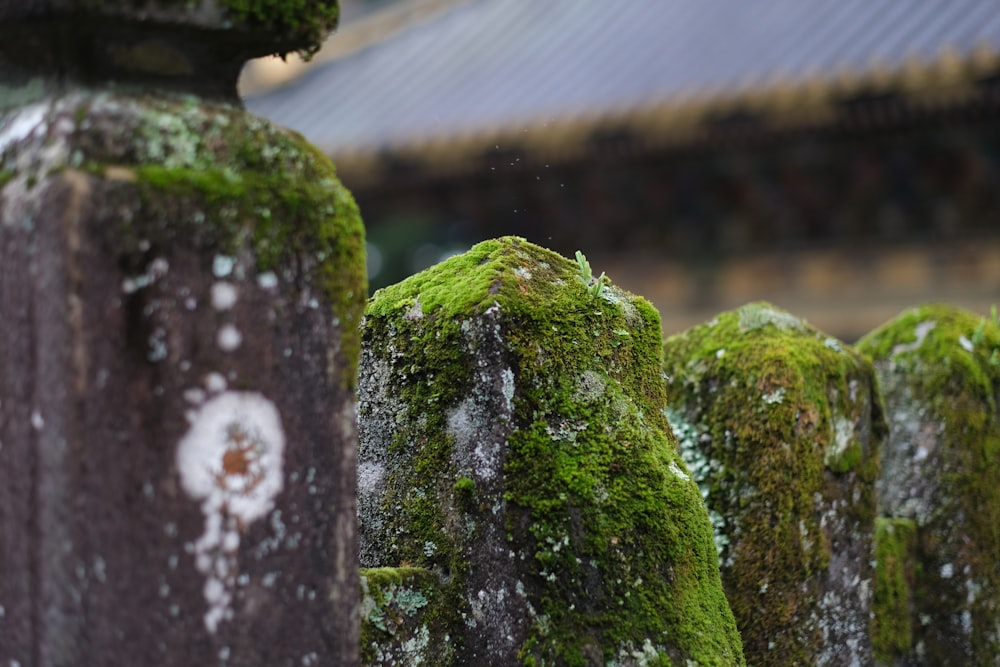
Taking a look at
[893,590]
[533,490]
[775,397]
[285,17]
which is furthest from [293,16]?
[893,590]

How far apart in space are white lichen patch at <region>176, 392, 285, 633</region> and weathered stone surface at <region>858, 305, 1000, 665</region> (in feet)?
4.36

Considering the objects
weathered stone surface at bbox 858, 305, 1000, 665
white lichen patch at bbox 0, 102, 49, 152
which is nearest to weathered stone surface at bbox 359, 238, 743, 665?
white lichen patch at bbox 0, 102, 49, 152

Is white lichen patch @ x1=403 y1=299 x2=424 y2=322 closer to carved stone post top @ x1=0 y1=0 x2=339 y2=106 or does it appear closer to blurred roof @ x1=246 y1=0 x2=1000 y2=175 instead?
carved stone post top @ x1=0 y1=0 x2=339 y2=106

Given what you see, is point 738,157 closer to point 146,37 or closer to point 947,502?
point 947,502

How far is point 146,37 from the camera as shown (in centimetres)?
90

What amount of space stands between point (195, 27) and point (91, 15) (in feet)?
0.27

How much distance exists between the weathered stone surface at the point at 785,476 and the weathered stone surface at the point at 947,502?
283 mm

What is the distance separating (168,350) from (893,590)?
4.68 feet

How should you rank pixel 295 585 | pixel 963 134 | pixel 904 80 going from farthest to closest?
pixel 963 134 < pixel 904 80 < pixel 295 585

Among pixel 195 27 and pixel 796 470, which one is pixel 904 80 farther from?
pixel 195 27

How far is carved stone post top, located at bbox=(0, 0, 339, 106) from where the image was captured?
86cm

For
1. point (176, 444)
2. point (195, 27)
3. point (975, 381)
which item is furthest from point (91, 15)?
point (975, 381)

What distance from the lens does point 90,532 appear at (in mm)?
811

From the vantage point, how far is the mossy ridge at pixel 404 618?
3.72 ft
